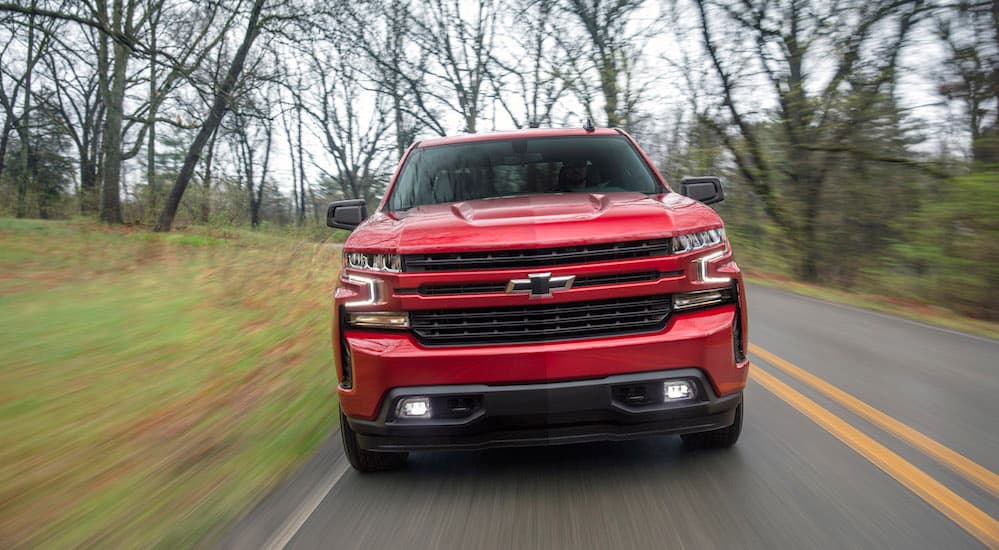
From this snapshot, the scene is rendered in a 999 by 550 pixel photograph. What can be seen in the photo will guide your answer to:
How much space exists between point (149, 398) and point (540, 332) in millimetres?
3925

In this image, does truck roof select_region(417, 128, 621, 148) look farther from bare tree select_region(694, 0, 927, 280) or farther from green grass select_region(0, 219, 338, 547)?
bare tree select_region(694, 0, 927, 280)

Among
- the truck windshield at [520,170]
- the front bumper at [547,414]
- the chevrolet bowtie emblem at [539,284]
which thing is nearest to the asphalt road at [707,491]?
the front bumper at [547,414]

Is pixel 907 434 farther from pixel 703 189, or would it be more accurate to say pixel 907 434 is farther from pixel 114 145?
pixel 114 145

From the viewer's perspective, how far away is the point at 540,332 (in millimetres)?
3359

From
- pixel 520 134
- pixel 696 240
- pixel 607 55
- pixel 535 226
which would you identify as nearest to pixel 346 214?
pixel 520 134

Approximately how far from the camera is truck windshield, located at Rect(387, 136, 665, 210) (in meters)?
4.84

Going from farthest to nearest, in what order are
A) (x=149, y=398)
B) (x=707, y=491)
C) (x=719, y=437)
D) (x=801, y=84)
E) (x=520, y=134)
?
(x=801, y=84) < (x=149, y=398) < (x=520, y=134) < (x=719, y=437) < (x=707, y=491)

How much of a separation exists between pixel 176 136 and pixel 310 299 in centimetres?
3743

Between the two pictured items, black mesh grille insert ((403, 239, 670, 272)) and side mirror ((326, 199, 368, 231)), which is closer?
black mesh grille insert ((403, 239, 670, 272))

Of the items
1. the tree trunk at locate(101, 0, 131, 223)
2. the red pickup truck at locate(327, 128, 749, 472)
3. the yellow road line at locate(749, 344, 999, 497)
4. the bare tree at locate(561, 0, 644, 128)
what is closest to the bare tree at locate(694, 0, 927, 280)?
the bare tree at locate(561, 0, 644, 128)

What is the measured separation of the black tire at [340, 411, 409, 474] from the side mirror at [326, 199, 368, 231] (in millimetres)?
1442

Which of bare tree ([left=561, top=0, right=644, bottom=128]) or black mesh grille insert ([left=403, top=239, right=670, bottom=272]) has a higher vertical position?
bare tree ([left=561, top=0, right=644, bottom=128])

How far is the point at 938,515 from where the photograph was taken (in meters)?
3.04

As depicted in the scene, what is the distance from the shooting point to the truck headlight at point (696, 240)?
3439 millimetres
